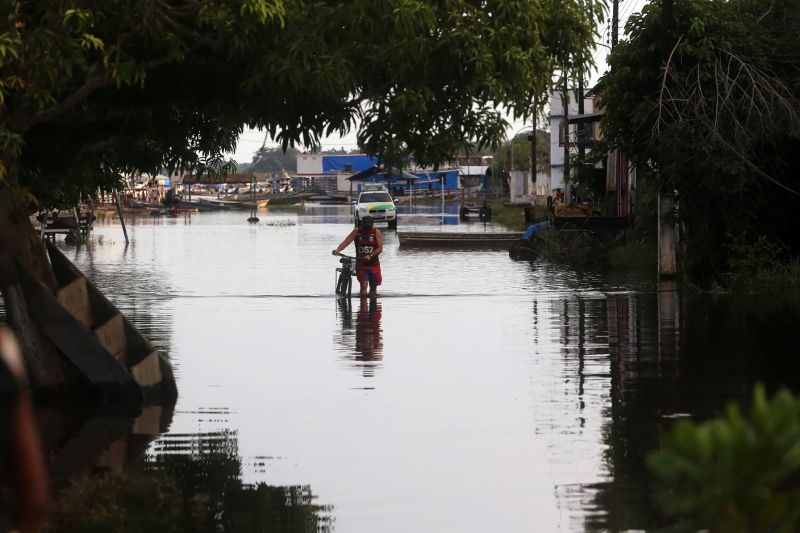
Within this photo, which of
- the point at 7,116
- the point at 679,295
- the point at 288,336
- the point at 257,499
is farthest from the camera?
the point at 679,295

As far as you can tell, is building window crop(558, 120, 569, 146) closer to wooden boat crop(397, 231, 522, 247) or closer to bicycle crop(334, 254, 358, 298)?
wooden boat crop(397, 231, 522, 247)

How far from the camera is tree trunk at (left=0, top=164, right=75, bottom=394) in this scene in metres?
10.9

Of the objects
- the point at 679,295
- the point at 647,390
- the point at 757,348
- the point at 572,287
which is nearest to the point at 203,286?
the point at 572,287

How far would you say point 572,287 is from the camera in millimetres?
25359

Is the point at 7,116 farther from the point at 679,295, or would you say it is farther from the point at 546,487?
the point at 679,295

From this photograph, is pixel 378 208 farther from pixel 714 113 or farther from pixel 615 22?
pixel 714 113

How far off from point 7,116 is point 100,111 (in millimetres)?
1180

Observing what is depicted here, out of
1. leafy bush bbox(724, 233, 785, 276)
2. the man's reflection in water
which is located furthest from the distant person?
leafy bush bbox(724, 233, 785, 276)

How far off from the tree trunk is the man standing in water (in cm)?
1122

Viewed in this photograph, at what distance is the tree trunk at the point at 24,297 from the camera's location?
431 inches

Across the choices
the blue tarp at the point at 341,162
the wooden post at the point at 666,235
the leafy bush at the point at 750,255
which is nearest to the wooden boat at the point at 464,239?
the wooden post at the point at 666,235

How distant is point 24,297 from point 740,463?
976cm

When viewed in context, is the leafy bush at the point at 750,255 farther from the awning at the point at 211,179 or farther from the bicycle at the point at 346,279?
the awning at the point at 211,179

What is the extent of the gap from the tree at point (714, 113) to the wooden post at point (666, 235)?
0.40m
